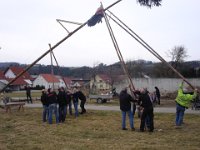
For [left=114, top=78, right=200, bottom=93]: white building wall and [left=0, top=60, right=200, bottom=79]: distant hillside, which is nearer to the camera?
[left=114, top=78, right=200, bottom=93]: white building wall

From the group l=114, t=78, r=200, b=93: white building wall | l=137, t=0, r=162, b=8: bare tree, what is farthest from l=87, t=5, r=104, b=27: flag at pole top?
l=114, t=78, r=200, b=93: white building wall

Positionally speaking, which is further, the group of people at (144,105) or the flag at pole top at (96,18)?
the flag at pole top at (96,18)

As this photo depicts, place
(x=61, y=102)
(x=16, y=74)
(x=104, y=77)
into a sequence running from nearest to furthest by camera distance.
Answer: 1. (x=61, y=102)
2. (x=104, y=77)
3. (x=16, y=74)

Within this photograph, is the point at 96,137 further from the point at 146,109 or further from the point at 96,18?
the point at 96,18

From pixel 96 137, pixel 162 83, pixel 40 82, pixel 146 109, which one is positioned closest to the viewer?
pixel 96 137

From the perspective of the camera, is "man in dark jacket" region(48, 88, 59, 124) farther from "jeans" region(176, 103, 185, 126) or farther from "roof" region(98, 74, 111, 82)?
"roof" region(98, 74, 111, 82)

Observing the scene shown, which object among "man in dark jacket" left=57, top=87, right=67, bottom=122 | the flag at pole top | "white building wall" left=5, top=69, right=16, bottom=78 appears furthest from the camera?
"white building wall" left=5, top=69, right=16, bottom=78

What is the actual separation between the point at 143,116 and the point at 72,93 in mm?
7147

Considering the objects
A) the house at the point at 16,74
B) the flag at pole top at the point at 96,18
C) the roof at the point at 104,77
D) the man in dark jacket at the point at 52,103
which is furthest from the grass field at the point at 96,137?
the house at the point at 16,74

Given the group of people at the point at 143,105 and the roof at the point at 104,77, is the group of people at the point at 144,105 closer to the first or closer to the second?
the group of people at the point at 143,105

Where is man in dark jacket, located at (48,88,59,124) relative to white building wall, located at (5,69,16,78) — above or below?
below

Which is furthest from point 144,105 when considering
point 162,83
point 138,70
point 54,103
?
point 138,70

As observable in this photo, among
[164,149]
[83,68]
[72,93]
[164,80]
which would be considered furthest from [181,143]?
[83,68]

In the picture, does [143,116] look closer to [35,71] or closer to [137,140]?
[137,140]
